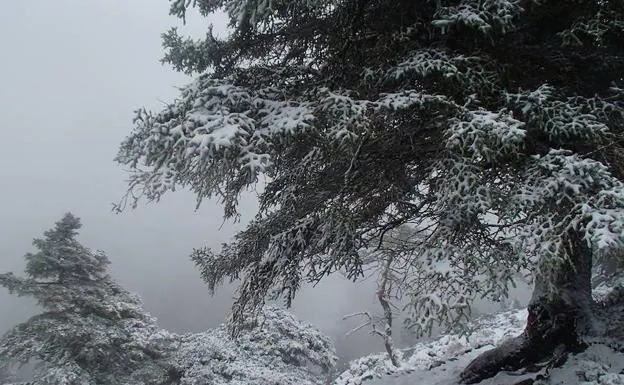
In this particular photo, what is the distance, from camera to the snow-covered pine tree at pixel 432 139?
3906 millimetres

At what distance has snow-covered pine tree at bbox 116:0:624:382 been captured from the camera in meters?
3.91

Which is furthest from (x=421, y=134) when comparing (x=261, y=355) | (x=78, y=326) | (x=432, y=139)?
(x=261, y=355)

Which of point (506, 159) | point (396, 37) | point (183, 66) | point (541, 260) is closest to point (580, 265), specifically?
point (506, 159)

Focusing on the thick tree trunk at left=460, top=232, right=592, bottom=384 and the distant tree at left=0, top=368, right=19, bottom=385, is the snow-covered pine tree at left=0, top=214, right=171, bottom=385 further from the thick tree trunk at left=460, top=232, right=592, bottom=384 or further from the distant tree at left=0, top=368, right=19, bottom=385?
the distant tree at left=0, top=368, right=19, bottom=385

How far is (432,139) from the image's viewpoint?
512cm

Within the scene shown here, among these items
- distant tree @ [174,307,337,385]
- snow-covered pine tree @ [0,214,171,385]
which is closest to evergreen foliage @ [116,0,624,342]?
snow-covered pine tree @ [0,214,171,385]

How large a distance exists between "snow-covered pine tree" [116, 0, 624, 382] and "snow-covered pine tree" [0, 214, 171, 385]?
10.7 metres

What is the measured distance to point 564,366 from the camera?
5.08 metres

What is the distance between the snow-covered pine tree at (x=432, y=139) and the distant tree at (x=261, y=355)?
487 inches

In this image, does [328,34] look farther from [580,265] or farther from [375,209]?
[580,265]

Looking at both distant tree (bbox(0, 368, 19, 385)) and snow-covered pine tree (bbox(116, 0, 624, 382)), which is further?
distant tree (bbox(0, 368, 19, 385))

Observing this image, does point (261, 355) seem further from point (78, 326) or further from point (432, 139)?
point (432, 139)

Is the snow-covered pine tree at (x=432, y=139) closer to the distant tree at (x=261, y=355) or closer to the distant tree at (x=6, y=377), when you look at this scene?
the distant tree at (x=261, y=355)

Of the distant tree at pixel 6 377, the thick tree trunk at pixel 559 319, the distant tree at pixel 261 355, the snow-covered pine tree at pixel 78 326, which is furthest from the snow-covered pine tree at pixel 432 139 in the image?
the distant tree at pixel 6 377
